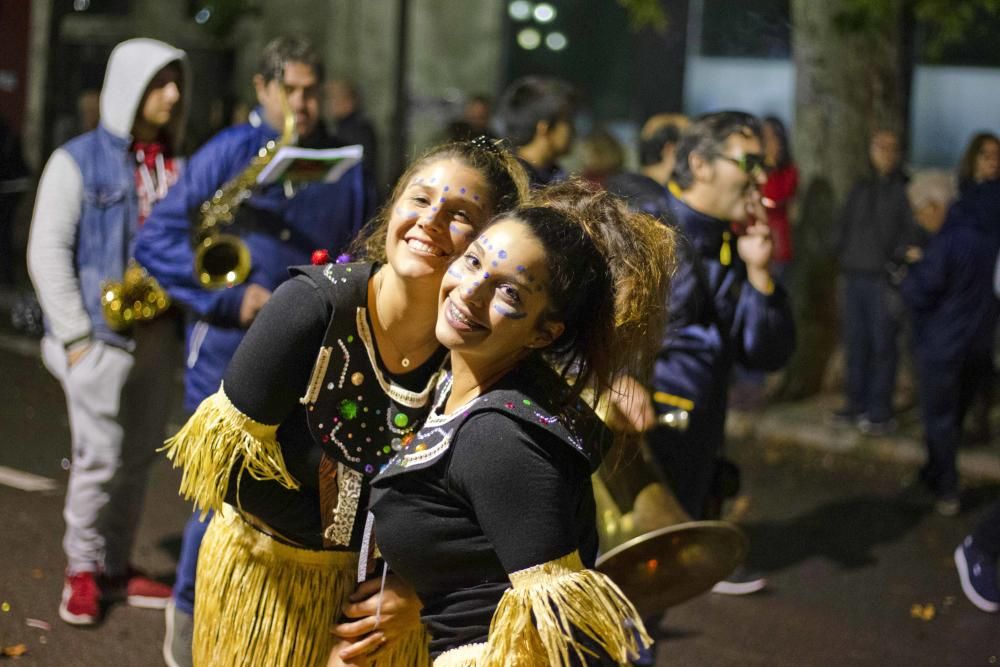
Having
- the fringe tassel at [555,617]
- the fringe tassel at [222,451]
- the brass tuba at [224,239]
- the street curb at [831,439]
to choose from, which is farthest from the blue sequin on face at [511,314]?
the street curb at [831,439]

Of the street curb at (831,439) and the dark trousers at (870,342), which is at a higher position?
the dark trousers at (870,342)

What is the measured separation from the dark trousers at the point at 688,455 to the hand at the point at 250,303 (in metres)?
1.42

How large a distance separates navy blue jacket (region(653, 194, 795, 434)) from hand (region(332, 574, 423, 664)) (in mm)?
1954

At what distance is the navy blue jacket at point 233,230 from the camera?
4.73m

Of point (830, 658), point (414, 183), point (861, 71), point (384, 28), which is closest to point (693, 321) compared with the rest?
point (830, 658)

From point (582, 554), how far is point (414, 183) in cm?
91

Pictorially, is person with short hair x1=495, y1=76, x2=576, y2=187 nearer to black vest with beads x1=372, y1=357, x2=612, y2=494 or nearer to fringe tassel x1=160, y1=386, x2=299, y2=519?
fringe tassel x1=160, y1=386, x2=299, y2=519

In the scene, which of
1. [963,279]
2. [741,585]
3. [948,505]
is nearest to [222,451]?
[741,585]

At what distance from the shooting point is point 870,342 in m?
9.35

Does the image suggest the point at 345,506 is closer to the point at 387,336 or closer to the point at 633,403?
the point at 387,336

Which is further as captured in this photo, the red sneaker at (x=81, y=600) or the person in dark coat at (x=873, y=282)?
the person in dark coat at (x=873, y=282)

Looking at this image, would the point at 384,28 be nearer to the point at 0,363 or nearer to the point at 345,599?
the point at 0,363

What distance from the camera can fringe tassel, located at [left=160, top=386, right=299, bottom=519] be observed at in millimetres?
2994

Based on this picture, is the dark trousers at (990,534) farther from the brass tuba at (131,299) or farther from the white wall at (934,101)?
the white wall at (934,101)
